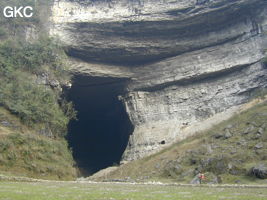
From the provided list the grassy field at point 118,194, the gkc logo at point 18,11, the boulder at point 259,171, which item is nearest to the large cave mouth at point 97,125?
the gkc logo at point 18,11

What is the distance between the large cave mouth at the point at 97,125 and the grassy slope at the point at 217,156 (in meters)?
14.9

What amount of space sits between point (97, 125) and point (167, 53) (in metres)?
18.0

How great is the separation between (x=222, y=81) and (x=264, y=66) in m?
5.20

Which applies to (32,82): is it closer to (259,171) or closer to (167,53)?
(167,53)

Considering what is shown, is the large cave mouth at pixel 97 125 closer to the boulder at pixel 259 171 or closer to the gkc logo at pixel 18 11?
the gkc logo at pixel 18 11

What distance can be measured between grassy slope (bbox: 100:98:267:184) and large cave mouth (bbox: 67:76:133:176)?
1494 cm

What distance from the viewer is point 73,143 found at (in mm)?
50656

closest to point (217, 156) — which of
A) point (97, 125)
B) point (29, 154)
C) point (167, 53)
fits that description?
point (29, 154)

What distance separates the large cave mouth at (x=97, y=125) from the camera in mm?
45381

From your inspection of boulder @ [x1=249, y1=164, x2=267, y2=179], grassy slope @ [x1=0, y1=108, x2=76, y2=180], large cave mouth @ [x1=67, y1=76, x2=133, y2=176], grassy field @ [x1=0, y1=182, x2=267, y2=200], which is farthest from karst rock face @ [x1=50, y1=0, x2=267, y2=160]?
grassy field @ [x1=0, y1=182, x2=267, y2=200]

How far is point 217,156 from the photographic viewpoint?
79.2 ft

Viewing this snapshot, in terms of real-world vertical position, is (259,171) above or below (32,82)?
below

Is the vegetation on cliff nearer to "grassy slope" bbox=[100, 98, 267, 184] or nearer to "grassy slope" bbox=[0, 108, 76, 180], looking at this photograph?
"grassy slope" bbox=[0, 108, 76, 180]

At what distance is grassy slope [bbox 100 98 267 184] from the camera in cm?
2231
